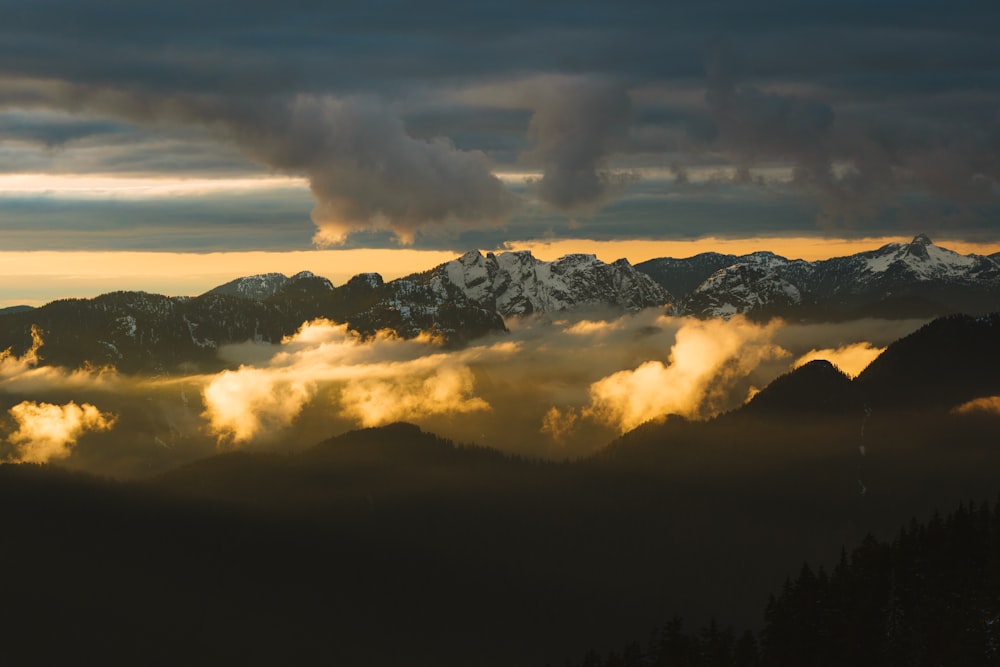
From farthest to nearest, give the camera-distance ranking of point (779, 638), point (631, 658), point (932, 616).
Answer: point (631, 658) < point (779, 638) < point (932, 616)

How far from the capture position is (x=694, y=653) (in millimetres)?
167500

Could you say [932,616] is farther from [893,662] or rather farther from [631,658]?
[631,658]

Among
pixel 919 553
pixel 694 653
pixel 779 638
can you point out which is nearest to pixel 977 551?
pixel 919 553

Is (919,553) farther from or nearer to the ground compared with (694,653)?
farther from the ground

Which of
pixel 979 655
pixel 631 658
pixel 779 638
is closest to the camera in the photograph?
pixel 979 655

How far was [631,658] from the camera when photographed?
178 metres

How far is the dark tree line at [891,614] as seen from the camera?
143750 mm

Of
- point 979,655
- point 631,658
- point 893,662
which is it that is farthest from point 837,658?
point 631,658

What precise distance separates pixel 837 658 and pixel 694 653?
21.1 m

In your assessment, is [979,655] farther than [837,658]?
No

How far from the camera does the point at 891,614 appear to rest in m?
151

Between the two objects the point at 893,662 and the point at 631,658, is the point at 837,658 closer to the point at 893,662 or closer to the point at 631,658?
the point at 893,662

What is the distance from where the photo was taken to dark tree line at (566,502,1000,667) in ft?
472

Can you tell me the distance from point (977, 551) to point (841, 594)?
61.0 feet
